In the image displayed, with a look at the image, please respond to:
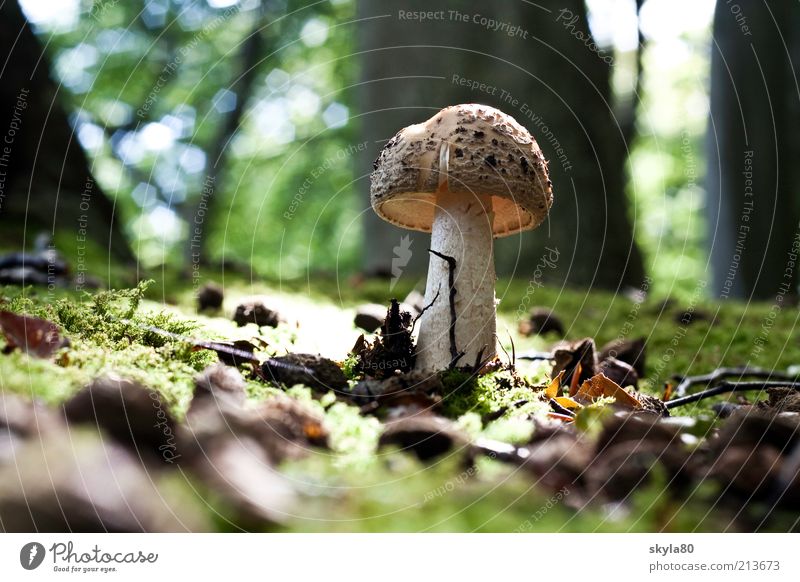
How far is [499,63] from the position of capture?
7137 mm

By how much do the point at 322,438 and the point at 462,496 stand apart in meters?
0.43

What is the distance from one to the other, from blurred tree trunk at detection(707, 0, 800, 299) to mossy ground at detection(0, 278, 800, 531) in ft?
17.9

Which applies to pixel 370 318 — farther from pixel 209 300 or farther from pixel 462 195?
pixel 209 300

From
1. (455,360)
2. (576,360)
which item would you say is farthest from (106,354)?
(576,360)

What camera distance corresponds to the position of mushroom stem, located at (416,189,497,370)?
2480mm

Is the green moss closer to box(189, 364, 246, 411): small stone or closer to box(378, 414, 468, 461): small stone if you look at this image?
box(378, 414, 468, 461): small stone

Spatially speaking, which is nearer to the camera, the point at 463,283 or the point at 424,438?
the point at 424,438

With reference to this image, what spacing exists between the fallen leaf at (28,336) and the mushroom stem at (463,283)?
129 centimetres

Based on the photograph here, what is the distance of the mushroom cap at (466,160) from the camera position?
2.25 m

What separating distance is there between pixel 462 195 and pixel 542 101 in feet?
16.7

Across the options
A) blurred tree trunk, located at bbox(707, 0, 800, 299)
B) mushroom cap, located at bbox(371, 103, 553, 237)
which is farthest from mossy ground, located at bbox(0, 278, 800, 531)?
blurred tree trunk, located at bbox(707, 0, 800, 299)

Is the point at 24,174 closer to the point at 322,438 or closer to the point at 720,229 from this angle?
the point at 322,438

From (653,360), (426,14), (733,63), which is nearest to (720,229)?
(733,63)

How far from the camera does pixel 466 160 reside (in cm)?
224
